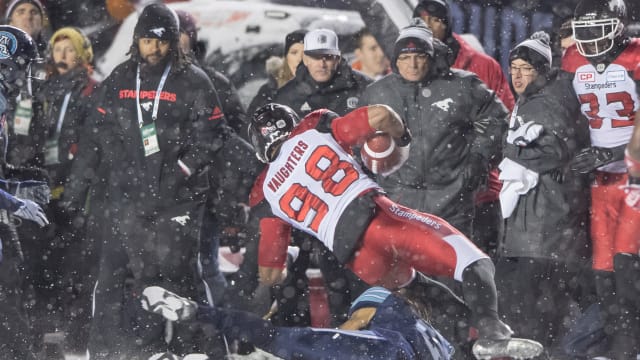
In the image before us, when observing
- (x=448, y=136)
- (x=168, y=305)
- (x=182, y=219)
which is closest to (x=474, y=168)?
(x=448, y=136)

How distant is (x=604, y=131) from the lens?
7.32 meters

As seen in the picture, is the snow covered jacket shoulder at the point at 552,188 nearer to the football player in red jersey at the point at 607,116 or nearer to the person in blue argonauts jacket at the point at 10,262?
the football player in red jersey at the point at 607,116

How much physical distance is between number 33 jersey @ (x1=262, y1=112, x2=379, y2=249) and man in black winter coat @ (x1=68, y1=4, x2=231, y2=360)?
4.42 ft

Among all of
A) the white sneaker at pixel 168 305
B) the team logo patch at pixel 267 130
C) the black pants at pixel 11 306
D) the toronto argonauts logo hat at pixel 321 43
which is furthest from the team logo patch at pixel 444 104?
the white sneaker at pixel 168 305

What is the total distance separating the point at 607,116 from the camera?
731 centimetres

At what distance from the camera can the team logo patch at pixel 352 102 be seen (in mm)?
7961

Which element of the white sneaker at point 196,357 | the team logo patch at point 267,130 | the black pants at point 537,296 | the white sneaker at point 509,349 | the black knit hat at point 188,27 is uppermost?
the black knit hat at point 188,27

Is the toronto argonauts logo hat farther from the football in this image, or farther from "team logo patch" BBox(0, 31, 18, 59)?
"team logo patch" BBox(0, 31, 18, 59)

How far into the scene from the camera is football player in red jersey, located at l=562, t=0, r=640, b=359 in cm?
704

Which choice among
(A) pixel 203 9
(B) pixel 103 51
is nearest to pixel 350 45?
(A) pixel 203 9

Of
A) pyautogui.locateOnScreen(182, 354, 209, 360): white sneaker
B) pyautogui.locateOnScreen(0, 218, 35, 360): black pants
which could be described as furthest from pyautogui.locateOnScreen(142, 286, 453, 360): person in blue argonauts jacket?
pyautogui.locateOnScreen(0, 218, 35, 360): black pants

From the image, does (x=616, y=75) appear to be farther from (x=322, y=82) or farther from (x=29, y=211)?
(x=29, y=211)

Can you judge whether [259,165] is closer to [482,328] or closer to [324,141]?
[324,141]

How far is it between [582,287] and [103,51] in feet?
14.8
